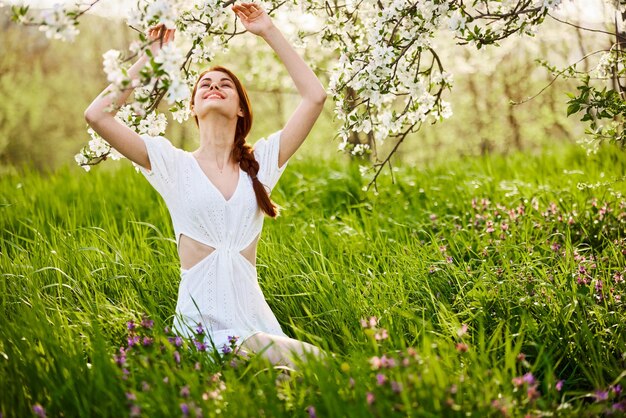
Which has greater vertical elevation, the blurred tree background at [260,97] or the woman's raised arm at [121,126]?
the blurred tree background at [260,97]

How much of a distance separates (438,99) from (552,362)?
1.75m

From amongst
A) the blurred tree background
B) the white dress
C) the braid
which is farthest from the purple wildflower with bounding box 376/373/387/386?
the blurred tree background

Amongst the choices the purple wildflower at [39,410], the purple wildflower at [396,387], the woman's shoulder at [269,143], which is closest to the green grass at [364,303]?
the purple wildflower at [396,387]

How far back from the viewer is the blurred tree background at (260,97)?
59.7 feet

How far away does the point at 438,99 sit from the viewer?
13.5 ft

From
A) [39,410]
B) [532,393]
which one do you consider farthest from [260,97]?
[532,393]

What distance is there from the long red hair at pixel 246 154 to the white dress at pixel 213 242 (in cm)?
5

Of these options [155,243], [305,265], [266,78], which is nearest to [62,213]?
[155,243]

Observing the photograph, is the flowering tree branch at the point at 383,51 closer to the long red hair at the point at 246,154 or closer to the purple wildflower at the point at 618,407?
the long red hair at the point at 246,154

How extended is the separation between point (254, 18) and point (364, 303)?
1.66 m

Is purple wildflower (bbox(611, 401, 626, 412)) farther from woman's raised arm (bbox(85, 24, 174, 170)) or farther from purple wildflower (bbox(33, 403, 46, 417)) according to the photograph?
woman's raised arm (bbox(85, 24, 174, 170))

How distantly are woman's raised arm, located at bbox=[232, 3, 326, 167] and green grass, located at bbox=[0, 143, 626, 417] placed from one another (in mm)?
848

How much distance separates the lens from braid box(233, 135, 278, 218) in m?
3.47

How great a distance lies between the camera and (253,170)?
11.7 ft
